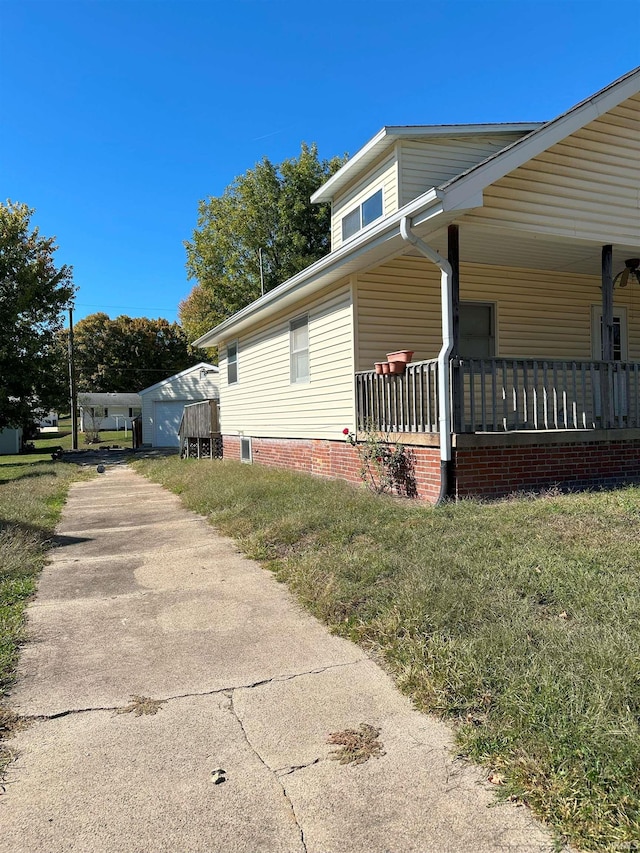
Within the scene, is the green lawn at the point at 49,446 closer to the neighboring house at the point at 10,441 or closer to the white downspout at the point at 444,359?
the neighboring house at the point at 10,441

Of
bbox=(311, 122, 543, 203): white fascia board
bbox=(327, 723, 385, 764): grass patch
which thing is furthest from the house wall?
bbox=(327, 723, 385, 764): grass patch

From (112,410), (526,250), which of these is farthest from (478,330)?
(112,410)

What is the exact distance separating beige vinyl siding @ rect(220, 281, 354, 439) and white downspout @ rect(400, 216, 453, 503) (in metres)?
2.23

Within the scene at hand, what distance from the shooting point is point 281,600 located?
189 inches

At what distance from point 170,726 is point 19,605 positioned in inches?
95.5

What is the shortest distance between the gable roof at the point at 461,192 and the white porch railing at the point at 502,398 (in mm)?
1663

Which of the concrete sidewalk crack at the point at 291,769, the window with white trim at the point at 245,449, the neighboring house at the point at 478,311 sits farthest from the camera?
the window with white trim at the point at 245,449

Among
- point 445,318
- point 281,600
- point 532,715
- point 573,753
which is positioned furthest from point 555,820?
point 445,318

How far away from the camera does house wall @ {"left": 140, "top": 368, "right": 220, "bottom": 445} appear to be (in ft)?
95.7

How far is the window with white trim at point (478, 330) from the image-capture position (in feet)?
33.1

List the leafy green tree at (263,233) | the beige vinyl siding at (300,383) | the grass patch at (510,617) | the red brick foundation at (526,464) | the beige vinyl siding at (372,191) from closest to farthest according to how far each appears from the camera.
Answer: the grass patch at (510,617), the red brick foundation at (526,464), the beige vinyl siding at (300,383), the beige vinyl siding at (372,191), the leafy green tree at (263,233)

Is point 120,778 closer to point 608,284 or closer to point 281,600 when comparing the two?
point 281,600

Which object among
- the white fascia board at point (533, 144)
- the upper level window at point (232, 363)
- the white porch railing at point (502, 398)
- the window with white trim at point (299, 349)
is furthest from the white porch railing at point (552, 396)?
the upper level window at point (232, 363)

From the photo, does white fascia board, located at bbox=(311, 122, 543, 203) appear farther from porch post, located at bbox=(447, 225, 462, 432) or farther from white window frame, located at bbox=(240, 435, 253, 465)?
white window frame, located at bbox=(240, 435, 253, 465)
